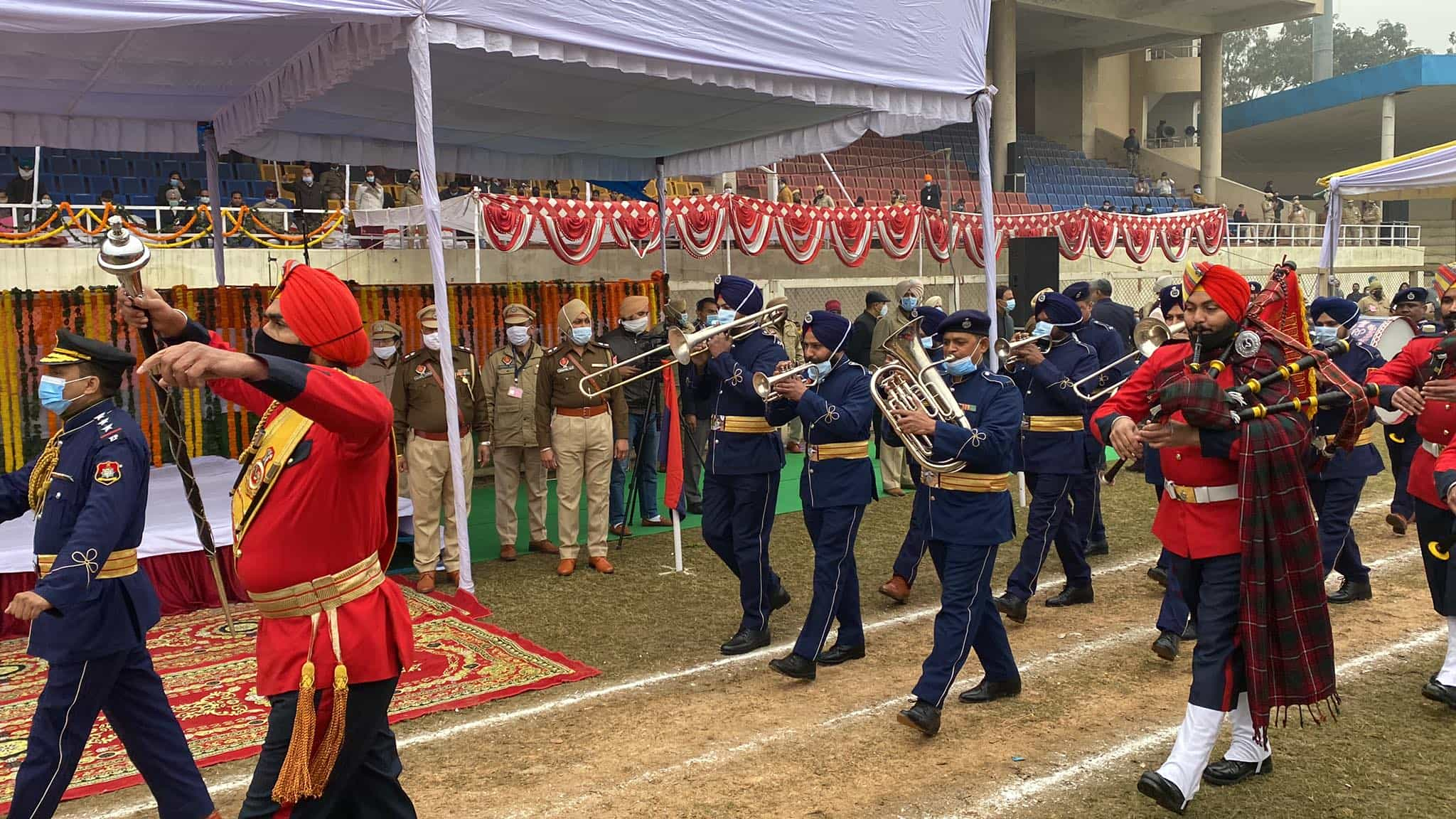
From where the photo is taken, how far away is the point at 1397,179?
13.8 meters

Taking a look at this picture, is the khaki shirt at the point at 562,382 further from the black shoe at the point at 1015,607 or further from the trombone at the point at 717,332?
the black shoe at the point at 1015,607

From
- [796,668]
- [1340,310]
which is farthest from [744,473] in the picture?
[1340,310]

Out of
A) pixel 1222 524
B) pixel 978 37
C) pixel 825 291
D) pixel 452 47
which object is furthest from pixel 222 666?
pixel 825 291

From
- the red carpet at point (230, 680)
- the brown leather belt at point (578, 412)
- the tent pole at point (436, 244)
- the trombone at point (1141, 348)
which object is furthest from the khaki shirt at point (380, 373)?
the trombone at point (1141, 348)

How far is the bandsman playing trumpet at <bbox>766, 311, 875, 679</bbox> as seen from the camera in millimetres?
Answer: 5852

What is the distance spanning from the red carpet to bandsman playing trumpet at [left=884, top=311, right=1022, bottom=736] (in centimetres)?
197

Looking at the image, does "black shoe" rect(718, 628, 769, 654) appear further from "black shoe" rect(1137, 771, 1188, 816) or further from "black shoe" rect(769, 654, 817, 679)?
"black shoe" rect(1137, 771, 1188, 816)

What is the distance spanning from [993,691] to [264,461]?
379cm

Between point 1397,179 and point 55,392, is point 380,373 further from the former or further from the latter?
point 1397,179

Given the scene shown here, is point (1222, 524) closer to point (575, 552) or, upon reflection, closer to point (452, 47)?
point (575, 552)

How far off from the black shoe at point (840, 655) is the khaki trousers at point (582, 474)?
8.31 feet

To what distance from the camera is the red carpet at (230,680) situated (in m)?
4.99

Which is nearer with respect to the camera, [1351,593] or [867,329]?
[1351,593]

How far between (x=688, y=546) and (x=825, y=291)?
1006 cm
